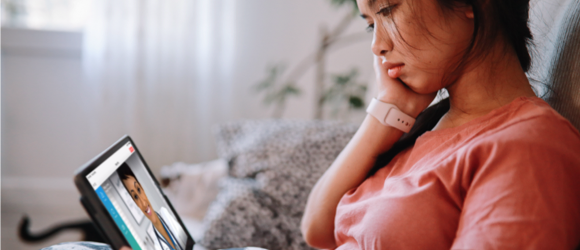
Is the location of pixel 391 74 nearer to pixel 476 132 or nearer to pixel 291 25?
pixel 476 132

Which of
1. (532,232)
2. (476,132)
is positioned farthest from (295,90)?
(532,232)

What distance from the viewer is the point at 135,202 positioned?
1.89ft

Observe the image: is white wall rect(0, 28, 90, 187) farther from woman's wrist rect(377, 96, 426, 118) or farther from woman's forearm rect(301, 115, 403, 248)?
woman's wrist rect(377, 96, 426, 118)

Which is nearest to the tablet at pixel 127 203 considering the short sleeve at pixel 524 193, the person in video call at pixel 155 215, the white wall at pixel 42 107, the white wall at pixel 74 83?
the person in video call at pixel 155 215

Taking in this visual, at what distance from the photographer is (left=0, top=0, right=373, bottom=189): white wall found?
7.51 ft

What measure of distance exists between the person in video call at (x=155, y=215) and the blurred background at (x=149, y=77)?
1.52m

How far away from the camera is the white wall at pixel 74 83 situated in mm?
2289

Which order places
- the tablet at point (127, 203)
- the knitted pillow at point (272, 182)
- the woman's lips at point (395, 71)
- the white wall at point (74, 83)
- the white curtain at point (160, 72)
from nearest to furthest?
the tablet at point (127, 203)
the woman's lips at point (395, 71)
the knitted pillow at point (272, 182)
the white curtain at point (160, 72)
the white wall at point (74, 83)

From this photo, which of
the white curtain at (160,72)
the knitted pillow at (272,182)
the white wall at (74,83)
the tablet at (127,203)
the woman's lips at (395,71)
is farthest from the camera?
the white wall at (74,83)

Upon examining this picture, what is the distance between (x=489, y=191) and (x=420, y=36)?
9.8 inches

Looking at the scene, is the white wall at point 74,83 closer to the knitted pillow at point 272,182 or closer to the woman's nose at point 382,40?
the knitted pillow at point 272,182

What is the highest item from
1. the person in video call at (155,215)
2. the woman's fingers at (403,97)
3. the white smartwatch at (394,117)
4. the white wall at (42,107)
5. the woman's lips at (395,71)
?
the woman's lips at (395,71)

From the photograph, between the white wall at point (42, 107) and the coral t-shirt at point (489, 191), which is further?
the white wall at point (42, 107)

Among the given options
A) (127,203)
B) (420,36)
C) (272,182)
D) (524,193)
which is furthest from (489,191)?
(272,182)
